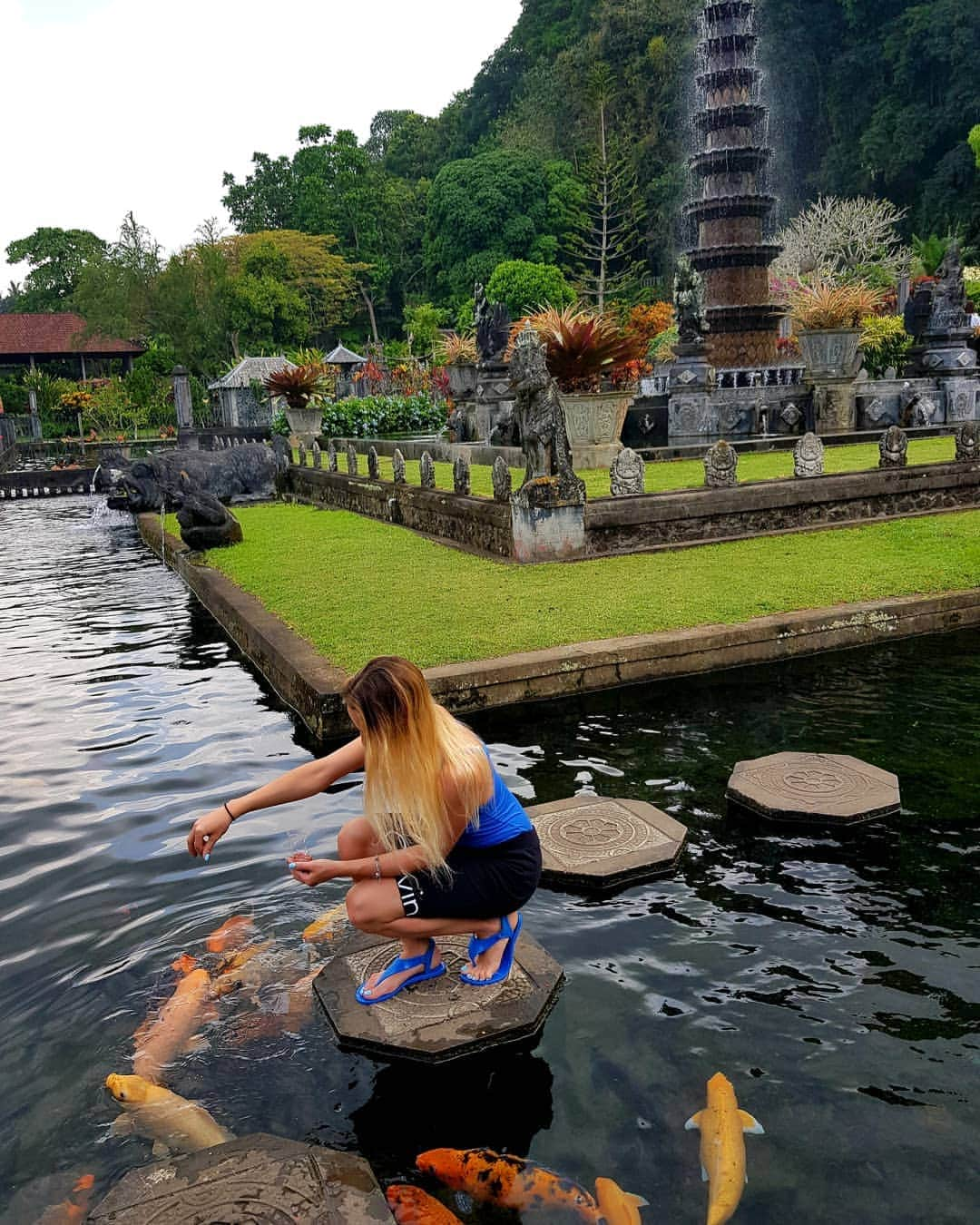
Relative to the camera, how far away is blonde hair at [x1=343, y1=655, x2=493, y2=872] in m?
3.11

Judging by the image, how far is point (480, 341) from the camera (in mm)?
23938

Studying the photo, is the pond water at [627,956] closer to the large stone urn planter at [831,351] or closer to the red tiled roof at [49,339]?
the large stone urn planter at [831,351]

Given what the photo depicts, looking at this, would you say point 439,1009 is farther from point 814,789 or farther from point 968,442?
point 968,442

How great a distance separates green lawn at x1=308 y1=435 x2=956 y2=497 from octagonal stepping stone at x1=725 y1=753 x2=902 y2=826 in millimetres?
7546

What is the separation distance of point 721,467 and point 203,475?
12.9 m

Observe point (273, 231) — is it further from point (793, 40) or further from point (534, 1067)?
point (534, 1067)

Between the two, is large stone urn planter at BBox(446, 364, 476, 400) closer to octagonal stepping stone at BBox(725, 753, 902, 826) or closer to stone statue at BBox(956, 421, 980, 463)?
stone statue at BBox(956, 421, 980, 463)

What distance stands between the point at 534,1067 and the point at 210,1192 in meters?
1.11

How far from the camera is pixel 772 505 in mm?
11008

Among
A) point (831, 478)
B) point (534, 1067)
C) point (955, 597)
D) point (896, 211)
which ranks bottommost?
point (534, 1067)

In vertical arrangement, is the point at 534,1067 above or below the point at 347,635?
below

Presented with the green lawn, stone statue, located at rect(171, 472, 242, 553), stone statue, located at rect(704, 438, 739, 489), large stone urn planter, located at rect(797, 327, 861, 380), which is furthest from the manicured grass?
large stone urn planter, located at rect(797, 327, 861, 380)

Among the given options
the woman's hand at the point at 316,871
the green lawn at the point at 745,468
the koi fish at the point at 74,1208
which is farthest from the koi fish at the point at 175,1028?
the green lawn at the point at 745,468

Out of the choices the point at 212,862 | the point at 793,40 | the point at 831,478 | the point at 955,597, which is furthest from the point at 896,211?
the point at 212,862
